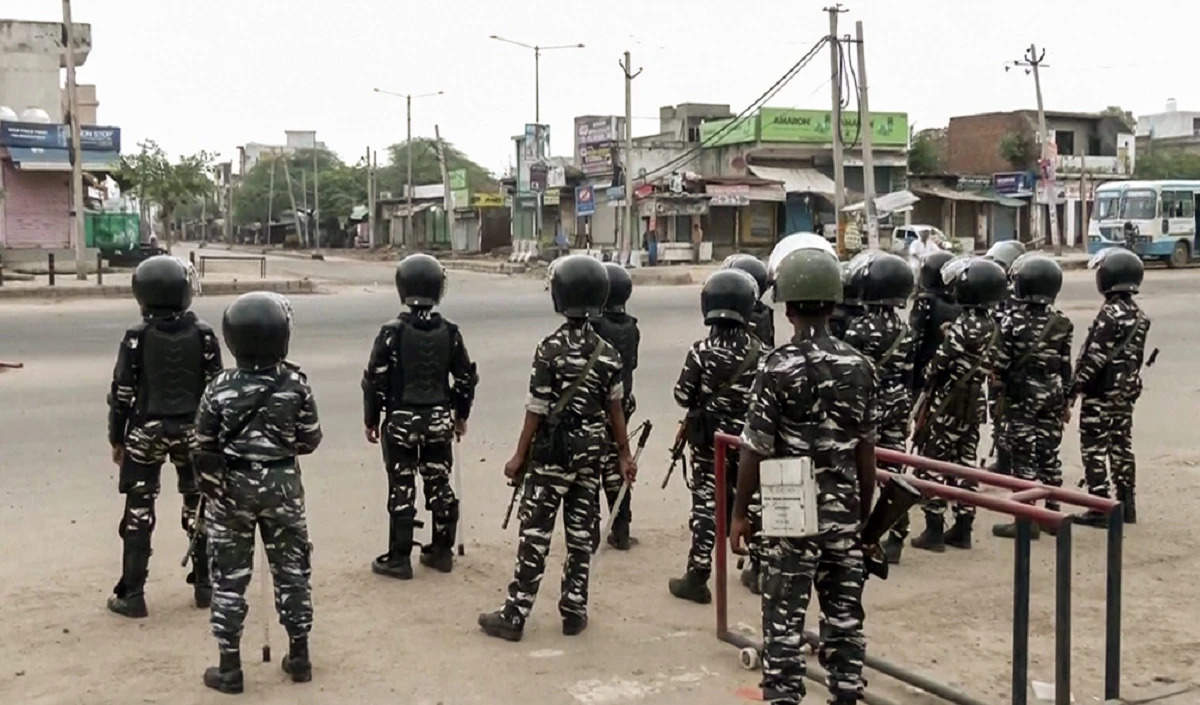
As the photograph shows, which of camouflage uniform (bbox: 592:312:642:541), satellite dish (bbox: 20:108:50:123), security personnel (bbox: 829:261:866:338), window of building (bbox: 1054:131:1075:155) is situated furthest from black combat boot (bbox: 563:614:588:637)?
window of building (bbox: 1054:131:1075:155)

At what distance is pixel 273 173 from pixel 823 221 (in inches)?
2291

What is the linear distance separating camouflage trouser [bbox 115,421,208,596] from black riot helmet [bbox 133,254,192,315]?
57 cm

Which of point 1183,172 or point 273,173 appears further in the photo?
→ point 273,173

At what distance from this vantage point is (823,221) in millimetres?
51781

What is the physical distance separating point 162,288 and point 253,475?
1417 millimetres

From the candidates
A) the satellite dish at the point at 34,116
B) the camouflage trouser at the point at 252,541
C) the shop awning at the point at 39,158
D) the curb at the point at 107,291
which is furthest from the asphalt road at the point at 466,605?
the satellite dish at the point at 34,116

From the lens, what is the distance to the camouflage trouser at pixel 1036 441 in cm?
775

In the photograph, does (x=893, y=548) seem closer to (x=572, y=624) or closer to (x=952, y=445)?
(x=952, y=445)

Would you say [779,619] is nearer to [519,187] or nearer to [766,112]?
[766,112]

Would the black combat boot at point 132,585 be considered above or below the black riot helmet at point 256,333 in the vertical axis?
below

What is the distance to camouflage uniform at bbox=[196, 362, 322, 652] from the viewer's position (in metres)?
5.12

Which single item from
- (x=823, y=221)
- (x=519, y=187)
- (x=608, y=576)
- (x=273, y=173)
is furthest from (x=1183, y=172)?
(x=608, y=576)

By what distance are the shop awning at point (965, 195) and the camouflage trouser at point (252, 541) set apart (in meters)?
52.4

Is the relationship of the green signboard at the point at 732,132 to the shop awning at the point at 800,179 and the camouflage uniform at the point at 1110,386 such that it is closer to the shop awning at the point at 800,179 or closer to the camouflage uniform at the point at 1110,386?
the shop awning at the point at 800,179
